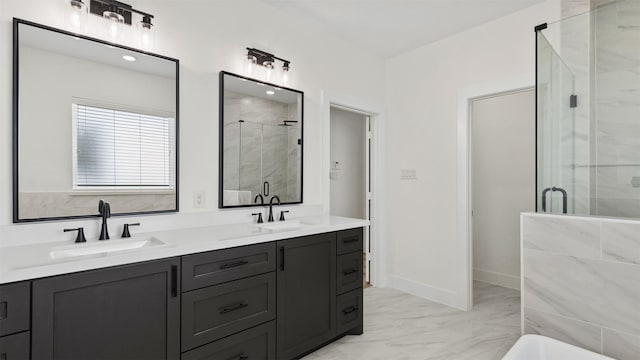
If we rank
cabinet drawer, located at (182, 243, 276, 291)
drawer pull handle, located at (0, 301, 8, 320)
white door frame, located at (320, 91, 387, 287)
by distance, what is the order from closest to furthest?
drawer pull handle, located at (0, 301, 8, 320) → cabinet drawer, located at (182, 243, 276, 291) → white door frame, located at (320, 91, 387, 287)

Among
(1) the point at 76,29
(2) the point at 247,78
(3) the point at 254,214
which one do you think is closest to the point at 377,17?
(2) the point at 247,78

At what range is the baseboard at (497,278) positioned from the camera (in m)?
3.61

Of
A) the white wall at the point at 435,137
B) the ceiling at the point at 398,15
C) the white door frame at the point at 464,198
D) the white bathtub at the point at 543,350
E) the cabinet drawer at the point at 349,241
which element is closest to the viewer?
the white bathtub at the point at 543,350

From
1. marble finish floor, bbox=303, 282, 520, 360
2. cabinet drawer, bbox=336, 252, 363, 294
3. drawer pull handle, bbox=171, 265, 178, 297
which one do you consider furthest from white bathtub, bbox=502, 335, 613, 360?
drawer pull handle, bbox=171, 265, 178, 297

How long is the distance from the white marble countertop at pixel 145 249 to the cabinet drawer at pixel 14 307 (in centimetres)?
3

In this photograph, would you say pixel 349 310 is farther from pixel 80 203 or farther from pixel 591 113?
pixel 591 113

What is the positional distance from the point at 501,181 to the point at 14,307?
167 inches

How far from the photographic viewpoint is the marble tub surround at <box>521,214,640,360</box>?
159cm

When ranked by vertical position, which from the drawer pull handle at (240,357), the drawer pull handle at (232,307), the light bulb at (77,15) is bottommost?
the drawer pull handle at (240,357)

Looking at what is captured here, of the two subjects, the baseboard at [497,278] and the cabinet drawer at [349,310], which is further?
the baseboard at [497,278]

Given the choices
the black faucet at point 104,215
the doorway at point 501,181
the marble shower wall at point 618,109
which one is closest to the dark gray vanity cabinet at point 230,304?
the black faucet at point 104,215

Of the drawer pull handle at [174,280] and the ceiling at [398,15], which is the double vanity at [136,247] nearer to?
the drawer pull handle at [174,280]

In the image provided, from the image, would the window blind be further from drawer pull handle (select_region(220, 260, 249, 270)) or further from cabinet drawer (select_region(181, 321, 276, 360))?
cabinet drawer (select_region(181, 321, 276, 360))

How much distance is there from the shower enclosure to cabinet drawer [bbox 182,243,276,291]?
1736mm
